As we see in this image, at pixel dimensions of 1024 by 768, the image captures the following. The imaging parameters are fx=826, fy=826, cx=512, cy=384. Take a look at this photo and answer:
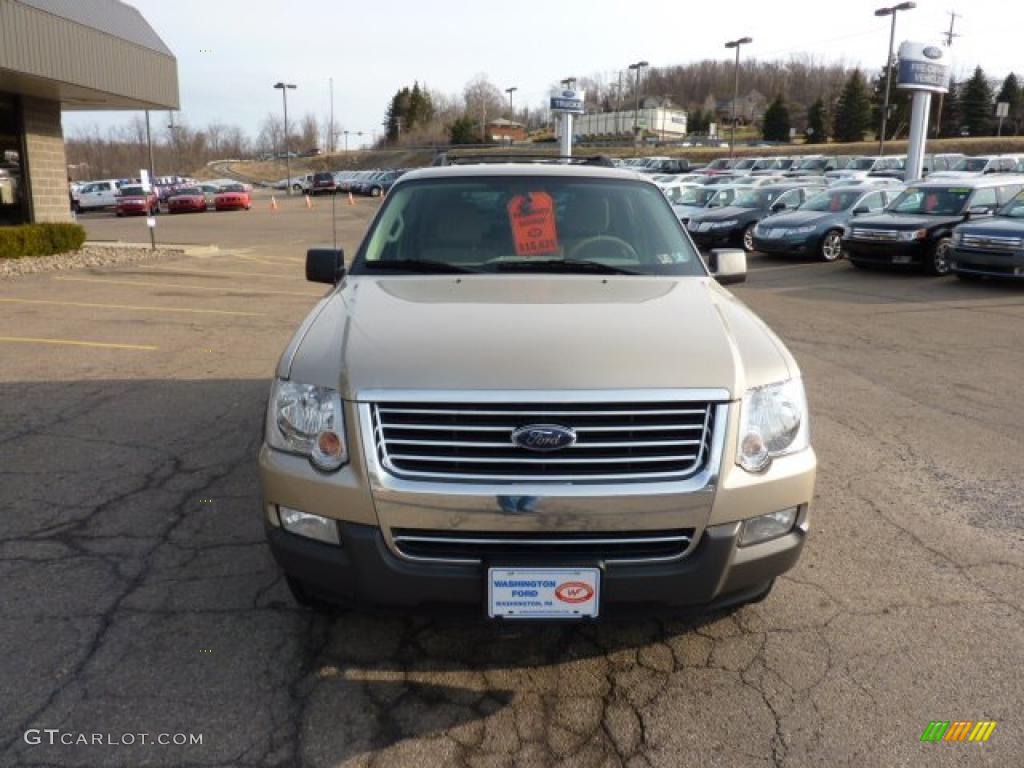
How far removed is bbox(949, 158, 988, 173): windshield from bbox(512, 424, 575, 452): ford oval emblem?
4043 centimetres

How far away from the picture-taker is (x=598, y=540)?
268cm

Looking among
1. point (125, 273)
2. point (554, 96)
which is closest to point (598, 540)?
point (125, 273)

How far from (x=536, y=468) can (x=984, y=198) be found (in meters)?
15.8

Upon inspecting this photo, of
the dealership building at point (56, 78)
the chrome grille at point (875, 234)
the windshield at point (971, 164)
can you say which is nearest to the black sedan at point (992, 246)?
the chrome grille at point (875, 234)

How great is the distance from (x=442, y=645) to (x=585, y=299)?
5.05 feet

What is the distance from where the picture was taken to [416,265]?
414 centimetres

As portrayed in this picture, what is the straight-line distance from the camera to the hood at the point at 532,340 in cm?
274

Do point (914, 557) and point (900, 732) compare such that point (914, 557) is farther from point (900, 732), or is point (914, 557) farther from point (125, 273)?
point (125, 273)

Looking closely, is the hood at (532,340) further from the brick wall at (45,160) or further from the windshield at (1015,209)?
the brick wall at (45,160)

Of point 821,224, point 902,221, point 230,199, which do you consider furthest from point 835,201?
point 230,199

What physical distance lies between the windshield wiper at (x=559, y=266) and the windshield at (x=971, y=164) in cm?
3888

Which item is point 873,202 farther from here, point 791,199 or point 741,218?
point 741,218

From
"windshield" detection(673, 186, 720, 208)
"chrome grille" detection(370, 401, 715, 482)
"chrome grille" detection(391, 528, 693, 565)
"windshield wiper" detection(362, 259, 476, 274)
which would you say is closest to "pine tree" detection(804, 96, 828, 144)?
"windshield" detection(673, 186, 720, 208)

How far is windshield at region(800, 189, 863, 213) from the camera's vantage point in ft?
57.8
